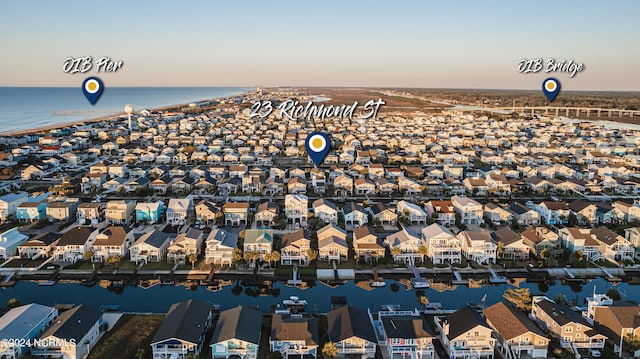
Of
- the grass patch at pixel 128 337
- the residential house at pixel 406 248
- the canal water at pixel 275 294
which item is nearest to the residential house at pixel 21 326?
the grass patch at pixel 128 337

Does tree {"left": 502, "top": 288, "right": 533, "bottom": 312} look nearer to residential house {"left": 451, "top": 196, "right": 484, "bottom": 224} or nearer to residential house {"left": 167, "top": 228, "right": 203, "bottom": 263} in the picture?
residential house {"left": 451, "top": 196, "right": 484, "bottom": 224}

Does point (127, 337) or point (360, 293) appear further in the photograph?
point (360, 293)

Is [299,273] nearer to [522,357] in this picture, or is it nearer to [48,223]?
[522,357]

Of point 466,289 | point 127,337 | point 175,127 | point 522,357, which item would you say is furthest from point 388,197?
point 175,127

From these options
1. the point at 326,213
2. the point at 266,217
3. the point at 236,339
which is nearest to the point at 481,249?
the point at 326,213

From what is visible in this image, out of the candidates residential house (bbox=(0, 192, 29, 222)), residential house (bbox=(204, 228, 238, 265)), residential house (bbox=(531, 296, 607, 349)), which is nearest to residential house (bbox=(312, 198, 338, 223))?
residential house (bbox=(204, 228, 238, 265))

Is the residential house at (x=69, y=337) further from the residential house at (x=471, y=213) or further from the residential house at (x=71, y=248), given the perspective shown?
the residential house at (x=471, y=213)

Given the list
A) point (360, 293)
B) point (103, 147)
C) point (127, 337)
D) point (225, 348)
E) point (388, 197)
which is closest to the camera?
point (225, 348)
